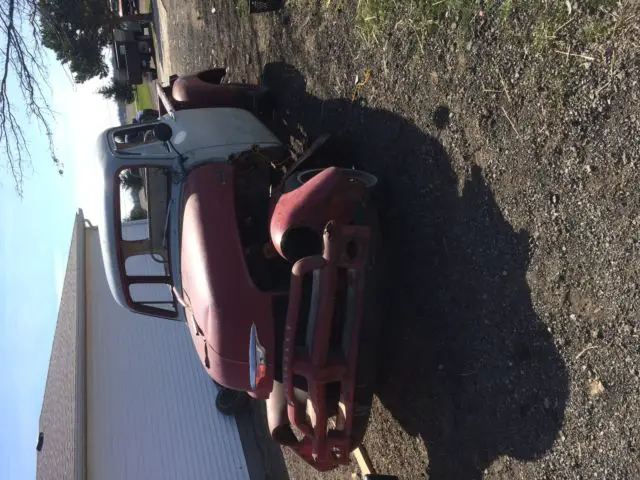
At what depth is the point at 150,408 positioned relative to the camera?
27.0 feet

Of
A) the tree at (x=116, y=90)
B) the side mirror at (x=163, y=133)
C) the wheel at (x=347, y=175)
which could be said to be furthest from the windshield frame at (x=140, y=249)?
the tree at (x=116, y=90)

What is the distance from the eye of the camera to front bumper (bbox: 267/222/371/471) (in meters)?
3.31

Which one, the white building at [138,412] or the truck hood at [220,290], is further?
the white building at [138,412]

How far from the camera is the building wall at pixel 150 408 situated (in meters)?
7.75

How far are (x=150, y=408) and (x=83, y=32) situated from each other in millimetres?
9372

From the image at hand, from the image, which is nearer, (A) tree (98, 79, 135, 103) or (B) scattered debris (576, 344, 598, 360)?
(B) scattered debris (576, 344, 598, 360)

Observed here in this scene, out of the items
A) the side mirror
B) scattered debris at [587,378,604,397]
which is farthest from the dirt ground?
the side mirror

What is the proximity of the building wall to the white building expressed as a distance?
0.05 ft

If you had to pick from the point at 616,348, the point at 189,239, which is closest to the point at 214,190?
the point at 189,239

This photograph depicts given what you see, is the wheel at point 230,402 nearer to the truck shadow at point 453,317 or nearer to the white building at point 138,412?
the white building at point 138,412

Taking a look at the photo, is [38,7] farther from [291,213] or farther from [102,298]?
[291,213]

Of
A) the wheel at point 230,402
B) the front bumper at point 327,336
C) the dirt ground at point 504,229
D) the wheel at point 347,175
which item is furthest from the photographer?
the wheel at point 230,402

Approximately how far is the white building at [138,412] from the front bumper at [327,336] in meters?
3.79

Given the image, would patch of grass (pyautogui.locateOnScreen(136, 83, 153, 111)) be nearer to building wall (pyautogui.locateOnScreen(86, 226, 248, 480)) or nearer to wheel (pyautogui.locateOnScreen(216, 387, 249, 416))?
building wall (pyautogui.locateOnScreen(86, 226, 248, 480))
